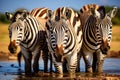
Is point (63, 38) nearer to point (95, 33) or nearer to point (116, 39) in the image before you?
point (95, 33)

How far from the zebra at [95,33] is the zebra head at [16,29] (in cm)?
136

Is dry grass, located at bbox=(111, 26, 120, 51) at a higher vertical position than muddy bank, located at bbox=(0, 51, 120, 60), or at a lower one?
higher

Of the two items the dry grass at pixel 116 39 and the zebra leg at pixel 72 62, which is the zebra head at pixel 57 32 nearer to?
the zebra leg at pixel 72 62

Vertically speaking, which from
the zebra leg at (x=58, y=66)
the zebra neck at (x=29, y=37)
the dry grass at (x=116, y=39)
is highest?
the dry grass at (x=116, y=39)

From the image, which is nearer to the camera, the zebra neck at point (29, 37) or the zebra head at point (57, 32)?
the zebra head at point (57, 32)

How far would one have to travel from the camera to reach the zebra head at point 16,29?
31.3ft

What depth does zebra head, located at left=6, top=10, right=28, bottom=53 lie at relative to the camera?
9.53 meters

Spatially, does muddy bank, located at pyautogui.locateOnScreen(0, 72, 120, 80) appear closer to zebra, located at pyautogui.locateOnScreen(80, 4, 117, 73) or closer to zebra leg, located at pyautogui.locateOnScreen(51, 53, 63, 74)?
zebra leg, located at pyautogui.locateOnScreen(51, 53, 63, 74)

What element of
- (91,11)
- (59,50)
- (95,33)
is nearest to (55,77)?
(59,50)

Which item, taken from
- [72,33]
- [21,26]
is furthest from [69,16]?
[21,26]

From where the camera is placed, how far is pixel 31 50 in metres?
10.1

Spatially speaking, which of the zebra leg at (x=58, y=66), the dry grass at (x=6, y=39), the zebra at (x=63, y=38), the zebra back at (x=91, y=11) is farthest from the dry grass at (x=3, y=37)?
the zebra leg at (x=58, y=66)

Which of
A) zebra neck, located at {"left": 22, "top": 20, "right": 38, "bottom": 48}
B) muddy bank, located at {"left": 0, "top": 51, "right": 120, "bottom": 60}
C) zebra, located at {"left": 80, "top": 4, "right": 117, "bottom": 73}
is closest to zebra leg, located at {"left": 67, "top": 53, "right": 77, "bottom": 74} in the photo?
zebra, located at {"left": 80, "top": 4, "right": 117, "bottom": 73}

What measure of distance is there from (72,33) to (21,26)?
38.4 inches
